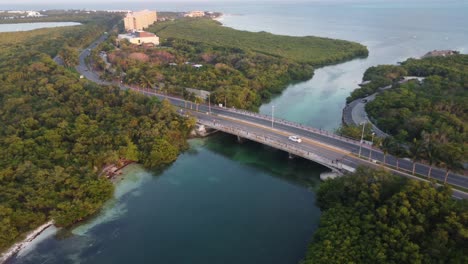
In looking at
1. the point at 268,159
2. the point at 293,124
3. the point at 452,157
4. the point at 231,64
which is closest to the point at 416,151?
the point at 452,157

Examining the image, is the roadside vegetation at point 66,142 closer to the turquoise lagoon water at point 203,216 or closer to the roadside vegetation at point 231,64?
the turquoise lagoon water at point 203,216

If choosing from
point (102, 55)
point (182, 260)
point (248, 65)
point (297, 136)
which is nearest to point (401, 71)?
point (248, 65)

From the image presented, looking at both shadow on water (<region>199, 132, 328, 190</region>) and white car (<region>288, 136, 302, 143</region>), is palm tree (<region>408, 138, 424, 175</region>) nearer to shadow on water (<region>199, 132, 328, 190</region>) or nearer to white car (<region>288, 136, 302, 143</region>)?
shadow on water (<region>199, 132, 328, 190</region>)

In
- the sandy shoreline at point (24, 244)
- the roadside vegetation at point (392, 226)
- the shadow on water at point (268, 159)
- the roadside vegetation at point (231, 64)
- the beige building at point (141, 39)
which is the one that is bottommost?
the sandy shoreline at point (24, 244)

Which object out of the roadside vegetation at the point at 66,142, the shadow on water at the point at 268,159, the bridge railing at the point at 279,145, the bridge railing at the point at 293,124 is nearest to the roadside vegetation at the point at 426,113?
the bridge railing at the point at 293,124

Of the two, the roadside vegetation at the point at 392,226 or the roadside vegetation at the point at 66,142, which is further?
the roadside vegetation at the point at 66,142

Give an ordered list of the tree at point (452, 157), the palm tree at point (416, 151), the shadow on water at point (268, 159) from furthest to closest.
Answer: the shadow on water at point (268, 159), the palm tree at point (416, 151), the tree at point (452, 157)

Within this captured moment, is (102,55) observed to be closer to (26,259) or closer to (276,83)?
(276,83)
